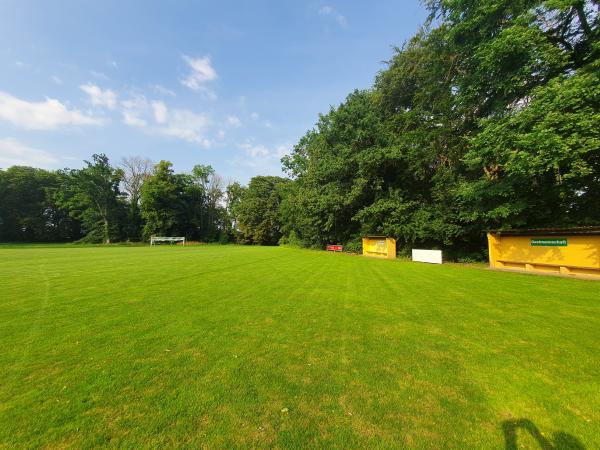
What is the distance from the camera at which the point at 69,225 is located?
59.8 meters

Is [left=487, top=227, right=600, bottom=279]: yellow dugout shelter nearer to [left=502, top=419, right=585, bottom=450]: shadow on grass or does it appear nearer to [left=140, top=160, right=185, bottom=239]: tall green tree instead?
[left=502, top=419, right=585, bottom=450]: shadow on grass

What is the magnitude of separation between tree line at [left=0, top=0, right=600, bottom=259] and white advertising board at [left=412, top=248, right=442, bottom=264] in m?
2.46

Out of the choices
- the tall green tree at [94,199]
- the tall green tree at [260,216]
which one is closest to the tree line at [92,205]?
the tall green tree at [94,199]

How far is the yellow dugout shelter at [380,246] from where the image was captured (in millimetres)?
23666

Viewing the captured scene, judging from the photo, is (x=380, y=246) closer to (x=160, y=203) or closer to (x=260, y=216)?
(x=260, y=216)

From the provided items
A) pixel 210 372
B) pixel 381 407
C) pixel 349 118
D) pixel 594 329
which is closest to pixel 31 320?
pixel 210 372

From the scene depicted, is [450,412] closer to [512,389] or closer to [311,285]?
[512,389]

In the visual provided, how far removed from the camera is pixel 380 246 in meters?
25.0

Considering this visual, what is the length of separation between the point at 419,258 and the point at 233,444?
19.7 metres

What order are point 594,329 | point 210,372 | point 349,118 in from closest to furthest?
point 210,372
point 594,329
point 349,118

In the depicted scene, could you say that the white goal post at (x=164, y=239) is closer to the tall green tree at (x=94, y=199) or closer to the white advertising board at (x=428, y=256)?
the tall green tree at (x=94, y=199)

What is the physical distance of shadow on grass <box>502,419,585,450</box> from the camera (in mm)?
2533

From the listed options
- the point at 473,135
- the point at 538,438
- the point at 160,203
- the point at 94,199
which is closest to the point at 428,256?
the point at 473,135

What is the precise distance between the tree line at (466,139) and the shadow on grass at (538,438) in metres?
12.9
